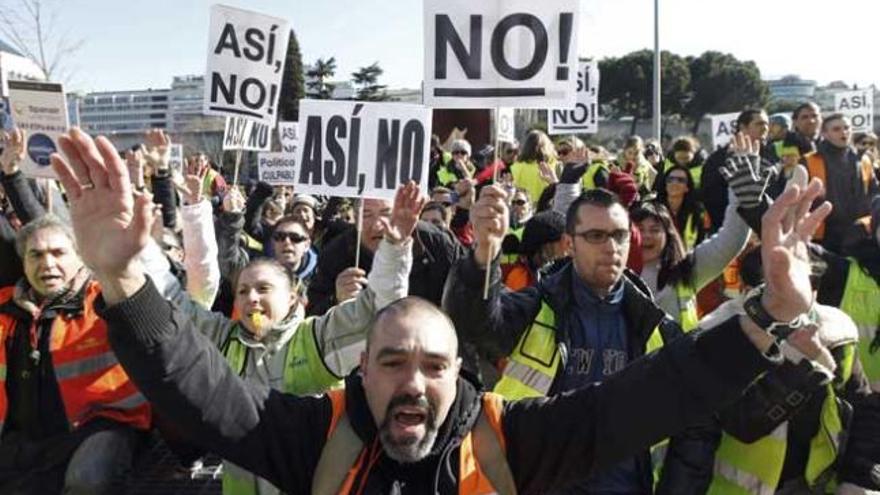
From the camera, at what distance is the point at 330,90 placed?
40750 mm

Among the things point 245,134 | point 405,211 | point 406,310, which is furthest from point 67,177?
point 245,134

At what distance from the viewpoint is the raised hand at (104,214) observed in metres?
2.07

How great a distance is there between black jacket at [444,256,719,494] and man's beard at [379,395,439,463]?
1.02 meters

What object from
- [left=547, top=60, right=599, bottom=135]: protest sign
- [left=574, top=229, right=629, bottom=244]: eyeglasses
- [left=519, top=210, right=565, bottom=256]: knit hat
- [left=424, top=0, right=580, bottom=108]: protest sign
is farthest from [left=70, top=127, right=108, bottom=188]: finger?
[left=547, top=60, right=599, bottom=135]: protest sign

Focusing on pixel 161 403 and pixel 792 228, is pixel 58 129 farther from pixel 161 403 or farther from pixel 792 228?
pixel 792 228

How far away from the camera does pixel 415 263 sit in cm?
548

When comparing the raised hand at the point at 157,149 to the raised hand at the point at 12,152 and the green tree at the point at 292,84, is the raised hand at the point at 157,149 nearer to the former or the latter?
the raised hand at the point at 12,152

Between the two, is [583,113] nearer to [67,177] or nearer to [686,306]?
[686,306]

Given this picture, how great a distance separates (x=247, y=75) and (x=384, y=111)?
6.33ft

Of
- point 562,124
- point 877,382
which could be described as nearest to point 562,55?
point 877,382

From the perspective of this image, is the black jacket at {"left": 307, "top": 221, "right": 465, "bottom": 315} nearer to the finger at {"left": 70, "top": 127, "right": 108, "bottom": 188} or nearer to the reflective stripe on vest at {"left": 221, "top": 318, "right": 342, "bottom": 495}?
the reflective stripe on vest at {"left": 221, "top": 318, "right": 342, "bottom": 495}

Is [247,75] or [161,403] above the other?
[247,75]

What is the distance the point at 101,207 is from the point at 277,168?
917 cm

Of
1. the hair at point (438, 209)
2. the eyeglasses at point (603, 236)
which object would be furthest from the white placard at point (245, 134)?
the eyeglasses at point (603, 236)
